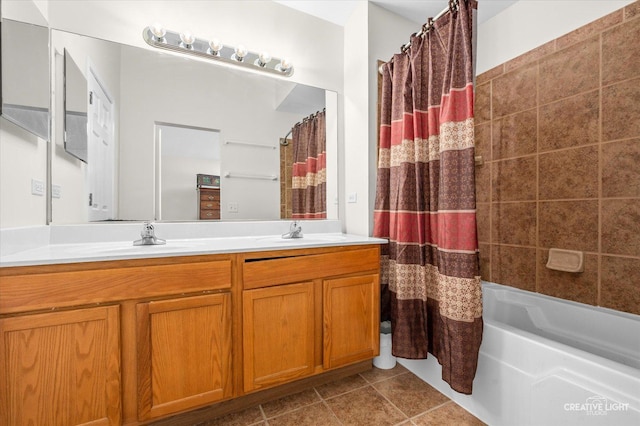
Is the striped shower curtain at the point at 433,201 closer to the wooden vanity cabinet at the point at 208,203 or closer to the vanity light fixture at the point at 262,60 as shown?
the vanity light fixture at the point at 262,60

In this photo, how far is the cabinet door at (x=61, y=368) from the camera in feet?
3.22

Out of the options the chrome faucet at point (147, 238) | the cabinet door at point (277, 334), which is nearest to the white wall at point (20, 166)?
the chrome faucet at point (147, 238)

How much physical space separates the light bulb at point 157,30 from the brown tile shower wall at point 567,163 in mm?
2335

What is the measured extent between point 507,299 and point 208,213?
214cm

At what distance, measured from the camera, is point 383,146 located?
1.93 m

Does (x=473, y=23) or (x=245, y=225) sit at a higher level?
(x=473, y=23)

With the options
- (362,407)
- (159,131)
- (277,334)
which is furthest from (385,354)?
(159,131)

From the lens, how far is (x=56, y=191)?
145 centimetres

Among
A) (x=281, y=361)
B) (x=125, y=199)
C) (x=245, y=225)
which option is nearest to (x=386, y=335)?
(x=281, y=361)

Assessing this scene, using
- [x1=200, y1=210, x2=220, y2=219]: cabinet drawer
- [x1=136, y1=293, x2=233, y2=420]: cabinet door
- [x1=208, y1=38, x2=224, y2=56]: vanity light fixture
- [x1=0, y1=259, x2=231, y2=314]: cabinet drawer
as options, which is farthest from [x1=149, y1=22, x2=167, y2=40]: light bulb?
[x1=136, y1=293, x2=233, y2=420]: cabinet door

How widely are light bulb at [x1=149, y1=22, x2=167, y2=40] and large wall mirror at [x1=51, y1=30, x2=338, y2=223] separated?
90 millimetres

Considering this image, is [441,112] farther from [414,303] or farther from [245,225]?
[245,225]

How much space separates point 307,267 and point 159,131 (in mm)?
1235

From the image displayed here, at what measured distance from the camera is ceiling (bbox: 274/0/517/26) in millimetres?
2037
